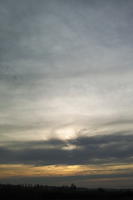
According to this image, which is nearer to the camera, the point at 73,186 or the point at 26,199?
the point at 26,199

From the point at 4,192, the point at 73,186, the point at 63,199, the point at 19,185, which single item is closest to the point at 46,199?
the point at 63,199

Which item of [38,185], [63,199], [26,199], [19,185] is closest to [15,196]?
[26,199]

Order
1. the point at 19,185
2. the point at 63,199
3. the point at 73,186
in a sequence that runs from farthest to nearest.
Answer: the point at 73,186 < the point at 19,185 < the point at 63,199

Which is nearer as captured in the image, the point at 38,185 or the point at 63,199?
the point at 63,199

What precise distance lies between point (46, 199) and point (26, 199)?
511 centimetres

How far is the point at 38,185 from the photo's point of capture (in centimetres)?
10319

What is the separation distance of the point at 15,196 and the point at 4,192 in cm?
399

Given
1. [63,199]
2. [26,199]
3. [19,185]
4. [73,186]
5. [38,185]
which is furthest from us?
[73,186]

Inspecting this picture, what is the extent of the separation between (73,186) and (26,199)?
2302 inches

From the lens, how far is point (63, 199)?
237 ft

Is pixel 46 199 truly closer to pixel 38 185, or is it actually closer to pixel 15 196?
pixel 15 196

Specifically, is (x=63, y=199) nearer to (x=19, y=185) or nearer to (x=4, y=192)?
(x=4, y=192)

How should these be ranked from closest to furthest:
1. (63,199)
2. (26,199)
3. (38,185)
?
(26,199), (63,199), (38,185)

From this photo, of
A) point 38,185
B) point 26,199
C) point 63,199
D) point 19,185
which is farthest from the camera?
point 38,185
